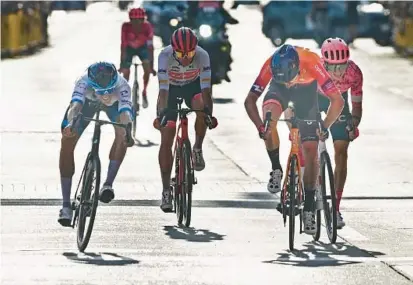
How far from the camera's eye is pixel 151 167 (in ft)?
63.5

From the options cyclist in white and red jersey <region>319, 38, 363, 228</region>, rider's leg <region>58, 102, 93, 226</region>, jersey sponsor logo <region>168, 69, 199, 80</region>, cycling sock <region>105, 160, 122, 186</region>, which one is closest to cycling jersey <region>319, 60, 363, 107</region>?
cyclist in white and red jersey <region>319, 38, 363, 228</region>

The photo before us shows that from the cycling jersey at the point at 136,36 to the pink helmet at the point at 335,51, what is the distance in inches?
465

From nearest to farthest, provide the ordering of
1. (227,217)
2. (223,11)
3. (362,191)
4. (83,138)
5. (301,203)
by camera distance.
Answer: (301,203), (227,217), (362,191), (83,138), (223,11)

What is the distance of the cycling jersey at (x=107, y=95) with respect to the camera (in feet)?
42.5

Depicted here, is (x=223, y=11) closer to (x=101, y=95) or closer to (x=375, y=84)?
(x=375, y=84)

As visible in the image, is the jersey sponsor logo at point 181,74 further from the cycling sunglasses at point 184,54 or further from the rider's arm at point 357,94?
the rider's arm at point 357,94

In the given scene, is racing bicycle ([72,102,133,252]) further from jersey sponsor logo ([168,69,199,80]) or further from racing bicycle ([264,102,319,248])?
jersey sponsor logo ([168,69,199,80])

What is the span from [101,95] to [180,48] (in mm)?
1270

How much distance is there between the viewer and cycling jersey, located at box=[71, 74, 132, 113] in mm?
12961

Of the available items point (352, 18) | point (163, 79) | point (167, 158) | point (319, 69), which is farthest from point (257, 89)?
point (352, 18)

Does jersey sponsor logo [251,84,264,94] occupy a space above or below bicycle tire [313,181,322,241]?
above

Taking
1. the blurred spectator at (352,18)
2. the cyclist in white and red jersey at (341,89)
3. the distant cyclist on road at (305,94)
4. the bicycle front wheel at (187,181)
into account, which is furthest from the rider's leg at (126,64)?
the blurred spectator at (352,18)

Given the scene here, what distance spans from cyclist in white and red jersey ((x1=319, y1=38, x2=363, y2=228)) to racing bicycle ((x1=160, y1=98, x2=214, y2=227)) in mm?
1231

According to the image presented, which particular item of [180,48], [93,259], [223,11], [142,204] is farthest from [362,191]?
[223,11]
